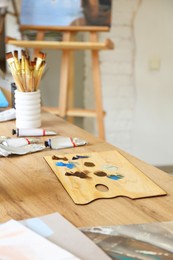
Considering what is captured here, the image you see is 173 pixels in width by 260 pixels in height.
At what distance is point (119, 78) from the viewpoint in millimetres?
2955

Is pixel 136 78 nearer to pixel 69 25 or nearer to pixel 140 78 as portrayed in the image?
pixel 140 78

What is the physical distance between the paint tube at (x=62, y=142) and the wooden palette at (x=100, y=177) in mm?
75

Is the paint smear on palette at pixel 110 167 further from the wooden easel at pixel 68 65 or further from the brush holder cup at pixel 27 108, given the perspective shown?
the wooden easel at pixel 68 65

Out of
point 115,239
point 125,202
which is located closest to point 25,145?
point 125,202

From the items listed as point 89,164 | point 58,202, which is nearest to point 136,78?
point 89,164

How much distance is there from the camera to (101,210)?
→ 2.29ft

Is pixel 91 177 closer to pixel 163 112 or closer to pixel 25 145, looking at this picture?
pixel 25 145

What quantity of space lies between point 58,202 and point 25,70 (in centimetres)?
55

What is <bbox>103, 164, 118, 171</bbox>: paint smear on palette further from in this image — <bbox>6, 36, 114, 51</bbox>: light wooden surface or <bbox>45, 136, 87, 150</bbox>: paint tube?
<bbox>6, 36, 114, 51</bbox>: light wooden surface

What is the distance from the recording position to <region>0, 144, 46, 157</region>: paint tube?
974mm

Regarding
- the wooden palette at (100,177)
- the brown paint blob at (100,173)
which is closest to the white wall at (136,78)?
the wooden palette at (100,177)

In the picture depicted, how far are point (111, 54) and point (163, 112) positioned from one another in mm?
596

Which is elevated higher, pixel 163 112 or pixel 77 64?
pixel 77 64

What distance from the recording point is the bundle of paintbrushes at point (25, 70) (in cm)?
Answer: 117
